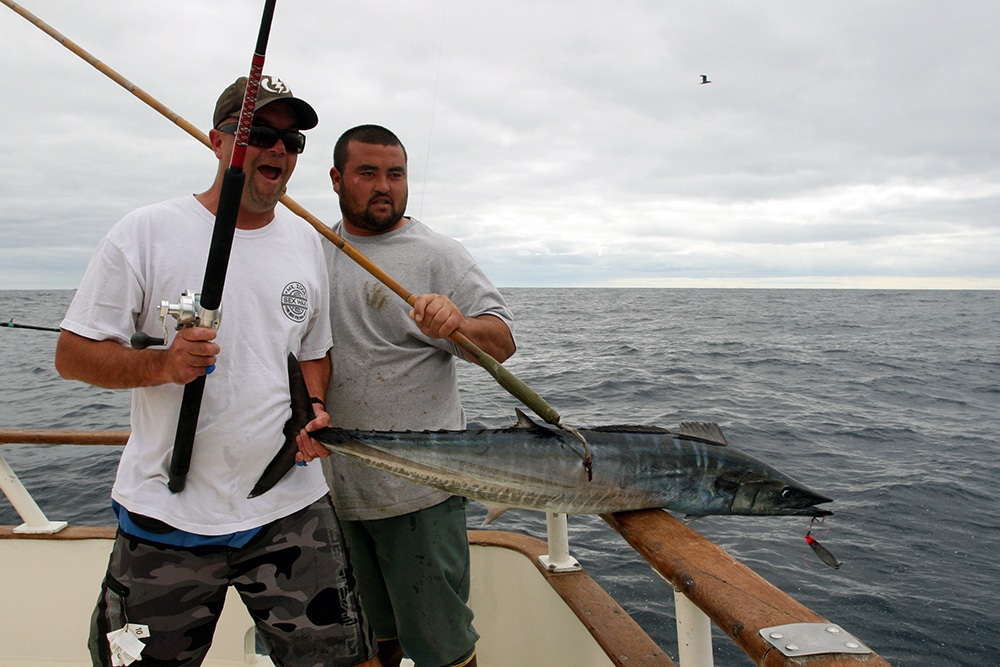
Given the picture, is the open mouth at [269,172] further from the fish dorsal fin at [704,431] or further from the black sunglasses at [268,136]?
the fish dorsal fin at [704,431]

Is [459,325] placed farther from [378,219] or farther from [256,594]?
[256,594]

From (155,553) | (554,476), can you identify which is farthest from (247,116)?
(554,476)

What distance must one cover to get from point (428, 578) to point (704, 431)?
0.97m

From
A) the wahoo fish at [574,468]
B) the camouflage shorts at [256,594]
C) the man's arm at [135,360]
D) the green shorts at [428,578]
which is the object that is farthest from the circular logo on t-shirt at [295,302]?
the green shorts at [428,578]

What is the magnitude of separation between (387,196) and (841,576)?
4215 mm

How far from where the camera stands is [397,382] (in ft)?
7.11

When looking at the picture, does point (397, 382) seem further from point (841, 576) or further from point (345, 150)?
point (841, 576)

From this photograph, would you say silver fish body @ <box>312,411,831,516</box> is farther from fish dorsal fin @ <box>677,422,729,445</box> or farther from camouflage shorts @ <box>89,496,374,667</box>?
camouflage shorts @ <box>89,496,374,667</box>

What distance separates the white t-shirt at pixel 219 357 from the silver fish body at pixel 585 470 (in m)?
0.19

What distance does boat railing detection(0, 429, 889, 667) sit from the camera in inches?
40.8

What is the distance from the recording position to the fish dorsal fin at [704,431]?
76.7 inches

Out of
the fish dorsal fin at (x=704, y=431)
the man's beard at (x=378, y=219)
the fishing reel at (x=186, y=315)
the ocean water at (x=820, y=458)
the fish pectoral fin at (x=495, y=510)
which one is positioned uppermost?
the man's beard at (x=378, y=219)

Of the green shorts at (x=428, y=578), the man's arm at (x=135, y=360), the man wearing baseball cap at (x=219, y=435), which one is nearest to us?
the man's arm at (x=135, y=360)

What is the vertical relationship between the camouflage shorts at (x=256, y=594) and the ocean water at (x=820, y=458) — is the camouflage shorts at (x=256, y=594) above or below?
above
